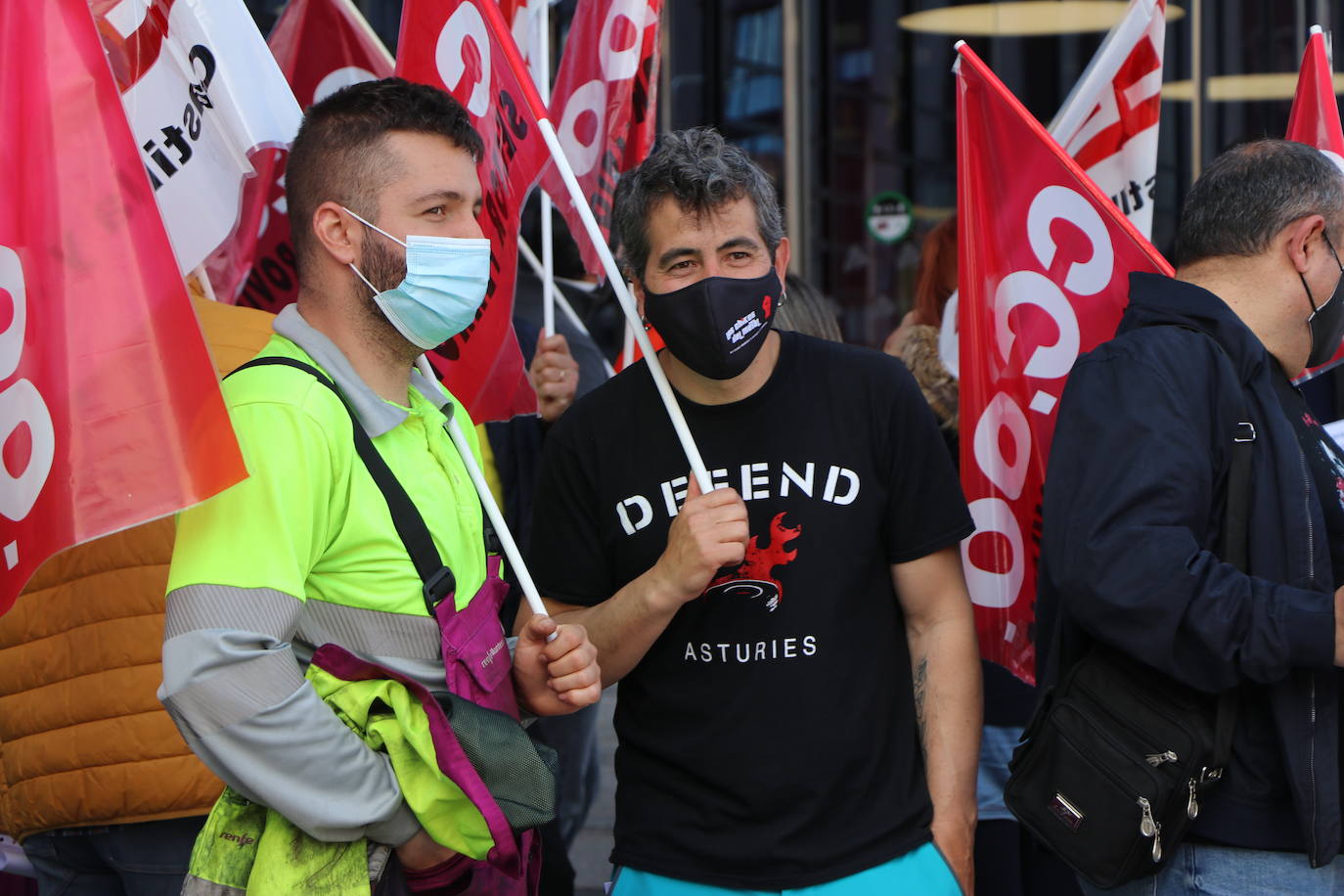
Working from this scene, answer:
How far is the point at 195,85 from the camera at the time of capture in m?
3.12

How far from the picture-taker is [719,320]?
8.36 ft

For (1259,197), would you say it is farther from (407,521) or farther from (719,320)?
(407,521)

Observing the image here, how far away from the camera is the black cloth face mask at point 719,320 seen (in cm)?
256

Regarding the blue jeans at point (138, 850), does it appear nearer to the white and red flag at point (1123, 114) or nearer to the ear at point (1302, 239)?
the ear at point (1302, 239)

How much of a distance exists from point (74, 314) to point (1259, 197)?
80.4 inches

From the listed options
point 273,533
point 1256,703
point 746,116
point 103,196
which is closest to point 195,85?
point 103,196

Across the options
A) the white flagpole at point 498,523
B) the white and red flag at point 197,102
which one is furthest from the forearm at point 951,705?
the white and red flag at point 197,102

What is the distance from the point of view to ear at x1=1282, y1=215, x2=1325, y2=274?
263 cm

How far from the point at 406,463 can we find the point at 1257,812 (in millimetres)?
1521

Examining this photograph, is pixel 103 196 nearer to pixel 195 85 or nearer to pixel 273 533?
pixel 273 533

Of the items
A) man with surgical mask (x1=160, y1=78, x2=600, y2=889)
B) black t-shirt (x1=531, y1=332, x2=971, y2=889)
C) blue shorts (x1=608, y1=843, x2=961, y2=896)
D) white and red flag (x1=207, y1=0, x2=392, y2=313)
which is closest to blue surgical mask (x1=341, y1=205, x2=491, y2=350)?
man with surgical mask (x1=160, y1=78, x2=600, y2=889)

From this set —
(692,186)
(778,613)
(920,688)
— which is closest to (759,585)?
(778,613)

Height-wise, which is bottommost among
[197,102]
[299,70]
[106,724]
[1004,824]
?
[1004,824]

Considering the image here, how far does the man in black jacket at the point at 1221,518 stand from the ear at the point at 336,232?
1.28 m
